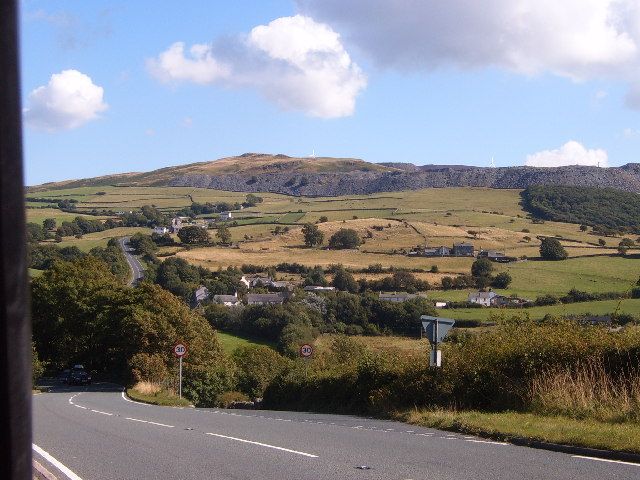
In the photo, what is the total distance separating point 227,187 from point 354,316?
11678cm

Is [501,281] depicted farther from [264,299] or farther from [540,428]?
[540,428]

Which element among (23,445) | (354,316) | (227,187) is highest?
(227,187)

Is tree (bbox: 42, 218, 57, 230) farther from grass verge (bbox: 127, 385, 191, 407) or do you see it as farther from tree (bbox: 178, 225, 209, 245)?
grass verge (bbox: 127, 385, 191, 407)

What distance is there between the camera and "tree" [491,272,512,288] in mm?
69938

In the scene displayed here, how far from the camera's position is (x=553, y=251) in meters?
79.6

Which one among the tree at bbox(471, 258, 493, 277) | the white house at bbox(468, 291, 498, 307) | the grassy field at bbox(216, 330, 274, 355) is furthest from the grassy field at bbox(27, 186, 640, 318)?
the grassy field at bbox(216, 330, 274, 355)

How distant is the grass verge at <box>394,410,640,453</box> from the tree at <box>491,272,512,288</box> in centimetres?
5328

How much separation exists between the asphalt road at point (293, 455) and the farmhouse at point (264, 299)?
5376 centimetres

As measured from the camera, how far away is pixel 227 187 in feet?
586

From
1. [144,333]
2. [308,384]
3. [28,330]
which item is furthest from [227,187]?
[28,330]

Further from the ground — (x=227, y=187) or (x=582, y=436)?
(x=227, y=187)

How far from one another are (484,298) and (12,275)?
62.8 meters

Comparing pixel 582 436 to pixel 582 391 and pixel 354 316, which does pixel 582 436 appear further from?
pixel 354 316

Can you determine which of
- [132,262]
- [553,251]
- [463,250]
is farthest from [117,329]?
[463,250]
